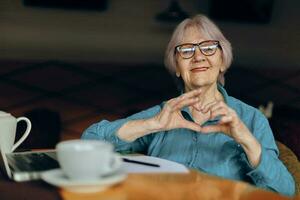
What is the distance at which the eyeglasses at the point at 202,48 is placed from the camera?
46.9 inches

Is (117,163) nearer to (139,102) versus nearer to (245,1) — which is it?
(139,102)

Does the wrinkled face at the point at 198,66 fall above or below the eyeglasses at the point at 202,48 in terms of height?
below

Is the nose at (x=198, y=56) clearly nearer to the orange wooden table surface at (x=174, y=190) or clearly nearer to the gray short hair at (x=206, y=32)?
the gray short hair at (x=206, y=32)

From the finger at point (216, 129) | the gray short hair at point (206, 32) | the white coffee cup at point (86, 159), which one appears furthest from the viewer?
the gray short hair at point (206, 32)

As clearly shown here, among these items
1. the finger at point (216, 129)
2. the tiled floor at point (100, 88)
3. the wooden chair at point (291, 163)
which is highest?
the finger at point (216, 129)

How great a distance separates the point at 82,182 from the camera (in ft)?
2.28

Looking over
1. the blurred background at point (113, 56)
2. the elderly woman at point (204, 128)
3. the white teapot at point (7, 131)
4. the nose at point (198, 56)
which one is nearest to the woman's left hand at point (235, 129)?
the elderly woman at point (204, 128)

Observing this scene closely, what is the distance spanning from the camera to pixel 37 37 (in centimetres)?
251

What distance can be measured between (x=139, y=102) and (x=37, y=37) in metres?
0.64

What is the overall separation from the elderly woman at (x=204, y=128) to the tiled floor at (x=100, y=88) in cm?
131

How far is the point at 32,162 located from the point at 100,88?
1777 mm

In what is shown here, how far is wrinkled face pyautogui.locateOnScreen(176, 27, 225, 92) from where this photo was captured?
1174 mm

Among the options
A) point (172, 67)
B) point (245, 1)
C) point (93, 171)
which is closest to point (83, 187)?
point (93, 171)

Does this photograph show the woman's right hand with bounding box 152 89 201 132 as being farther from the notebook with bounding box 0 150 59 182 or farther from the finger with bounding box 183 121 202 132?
the notebook with bounding box 0 150 59 182
